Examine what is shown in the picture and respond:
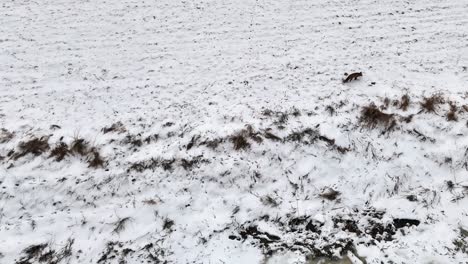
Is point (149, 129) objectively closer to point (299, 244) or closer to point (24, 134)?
point (24, 134)

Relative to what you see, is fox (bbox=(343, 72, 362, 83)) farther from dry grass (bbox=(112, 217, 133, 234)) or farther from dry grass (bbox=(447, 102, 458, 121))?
dry grass (bbox=(112, 217, 133, 234))

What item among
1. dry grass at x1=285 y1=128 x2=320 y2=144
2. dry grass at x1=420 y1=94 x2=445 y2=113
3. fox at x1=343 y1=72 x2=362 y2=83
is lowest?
dry grass at x1=285 y1=128 x2=320 y2=144

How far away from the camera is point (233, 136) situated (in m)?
7.19

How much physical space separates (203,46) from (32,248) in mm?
5470

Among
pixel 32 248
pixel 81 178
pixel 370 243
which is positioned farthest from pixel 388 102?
pixel 32 248

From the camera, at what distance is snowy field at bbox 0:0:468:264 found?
601 cm

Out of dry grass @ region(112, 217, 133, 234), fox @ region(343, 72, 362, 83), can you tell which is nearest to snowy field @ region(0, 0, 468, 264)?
dry grass @ region(112, 217, 133, 234)

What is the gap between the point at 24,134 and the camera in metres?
7.12

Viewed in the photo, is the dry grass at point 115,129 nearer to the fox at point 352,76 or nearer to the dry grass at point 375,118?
the dry grass at point 375,118

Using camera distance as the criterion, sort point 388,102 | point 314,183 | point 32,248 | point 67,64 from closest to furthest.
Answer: point 32,248 < point 314,183 < point 388,102 < point 67,64

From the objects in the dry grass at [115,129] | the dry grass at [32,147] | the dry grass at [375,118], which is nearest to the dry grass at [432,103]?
the dry grass at [375,118]

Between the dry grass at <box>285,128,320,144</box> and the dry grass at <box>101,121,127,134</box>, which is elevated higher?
the dry grass at <box>101,121,127,134</box>

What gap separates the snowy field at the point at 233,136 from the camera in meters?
6.01

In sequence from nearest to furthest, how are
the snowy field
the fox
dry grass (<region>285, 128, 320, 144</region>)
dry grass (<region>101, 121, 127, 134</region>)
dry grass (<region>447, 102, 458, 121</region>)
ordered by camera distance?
the snowy field
dry grass (<region>285, 128, 320, 144</region>)
dry grass (<region>101, 121, 127, 134</region>)
dry grass (<region>447, 102, 458, 121</region>)
the fox
